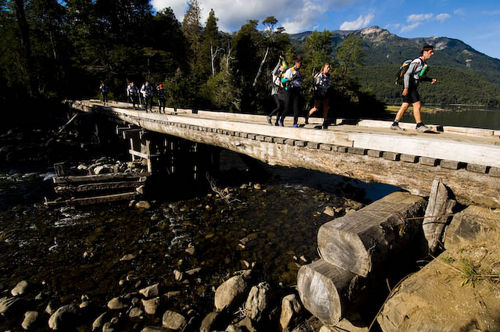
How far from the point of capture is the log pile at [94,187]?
10.1 meters

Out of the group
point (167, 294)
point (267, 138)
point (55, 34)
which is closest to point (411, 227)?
point (267, 138)

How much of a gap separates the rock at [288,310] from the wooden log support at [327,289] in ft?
6.69

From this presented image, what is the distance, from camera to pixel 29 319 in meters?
5.04

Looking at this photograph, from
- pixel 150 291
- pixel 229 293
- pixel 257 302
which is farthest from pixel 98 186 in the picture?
pixel 257 302

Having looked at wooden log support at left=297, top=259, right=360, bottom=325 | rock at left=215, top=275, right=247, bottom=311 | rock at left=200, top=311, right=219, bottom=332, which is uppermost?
wooden log support at left=297, top=259, right=360, bottom=325

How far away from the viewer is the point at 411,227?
134 inches

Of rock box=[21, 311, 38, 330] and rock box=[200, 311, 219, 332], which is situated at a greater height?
rock box=[200, 311, 219, 332]

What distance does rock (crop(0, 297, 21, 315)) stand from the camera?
5.21 m

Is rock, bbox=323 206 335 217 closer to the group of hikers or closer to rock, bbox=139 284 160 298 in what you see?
the group of hikers

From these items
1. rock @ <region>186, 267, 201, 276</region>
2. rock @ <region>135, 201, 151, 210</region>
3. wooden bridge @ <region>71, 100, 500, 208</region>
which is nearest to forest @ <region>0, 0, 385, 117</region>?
rock @ <region>135, 201, 151, 210</region>

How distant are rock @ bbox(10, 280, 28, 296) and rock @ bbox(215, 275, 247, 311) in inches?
199

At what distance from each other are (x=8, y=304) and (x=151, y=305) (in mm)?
3332

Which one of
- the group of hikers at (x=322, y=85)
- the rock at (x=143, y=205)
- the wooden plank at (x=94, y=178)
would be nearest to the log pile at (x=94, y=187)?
the wooden plank at (x=94, y=178)

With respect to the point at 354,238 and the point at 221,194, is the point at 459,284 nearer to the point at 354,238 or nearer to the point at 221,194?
the point at 354,238
